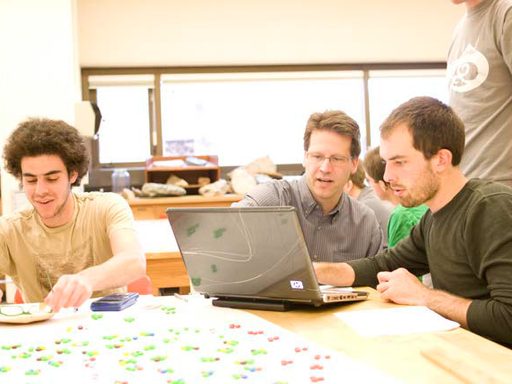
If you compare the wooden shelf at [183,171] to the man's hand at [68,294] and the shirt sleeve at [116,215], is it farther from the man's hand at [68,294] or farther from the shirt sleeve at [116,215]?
the man's hand at [68,294]

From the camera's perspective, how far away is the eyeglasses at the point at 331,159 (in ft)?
7.50

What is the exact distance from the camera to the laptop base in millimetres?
1636

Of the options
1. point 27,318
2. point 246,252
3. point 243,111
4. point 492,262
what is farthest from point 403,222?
point 243,111

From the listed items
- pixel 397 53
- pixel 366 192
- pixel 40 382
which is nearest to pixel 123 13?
pixel 397 53

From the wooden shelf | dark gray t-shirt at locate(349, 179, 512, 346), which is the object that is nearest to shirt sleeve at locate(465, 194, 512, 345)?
dark gray t-shirt at locate(349, 179, 512, 346)

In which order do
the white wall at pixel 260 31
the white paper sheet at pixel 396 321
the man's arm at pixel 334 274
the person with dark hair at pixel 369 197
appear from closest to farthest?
the white paper sheet at pixel 396 321 → the man's arm at pixel 334 274 → the person with dark hair at pixel 369 197 → the white wall at pixel 260 31

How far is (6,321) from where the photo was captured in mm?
1601

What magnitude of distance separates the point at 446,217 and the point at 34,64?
4.02 meters

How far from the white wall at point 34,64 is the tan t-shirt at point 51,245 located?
281 centimetres

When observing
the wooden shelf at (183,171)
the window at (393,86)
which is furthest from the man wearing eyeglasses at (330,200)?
the window at (393,86)

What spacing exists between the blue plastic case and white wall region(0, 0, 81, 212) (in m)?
3.35

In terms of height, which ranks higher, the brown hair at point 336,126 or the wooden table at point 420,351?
the brown hair at point 336,126

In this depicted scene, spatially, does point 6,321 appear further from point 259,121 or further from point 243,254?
point 259,121

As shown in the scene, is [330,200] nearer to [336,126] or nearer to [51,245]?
[336,126]
